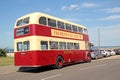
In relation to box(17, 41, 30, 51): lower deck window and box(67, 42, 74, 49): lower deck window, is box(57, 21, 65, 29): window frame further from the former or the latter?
box(17, 41, 30, 51): lower deck window

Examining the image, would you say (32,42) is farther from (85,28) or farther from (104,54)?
(104,54)

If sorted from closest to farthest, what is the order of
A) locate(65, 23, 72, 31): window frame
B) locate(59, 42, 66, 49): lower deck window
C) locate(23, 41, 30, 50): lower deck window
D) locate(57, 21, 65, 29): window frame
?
locate(23, 41, 30, 50): lower deck window, locate(57, 21, 65, 29): window frame, locate(59, 42, 66, 49): lower deck window, locate(65, 23, 72, 31): window frame

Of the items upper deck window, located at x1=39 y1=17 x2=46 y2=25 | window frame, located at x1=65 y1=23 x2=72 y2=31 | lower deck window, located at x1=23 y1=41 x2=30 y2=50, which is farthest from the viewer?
window frame, located at x1=65 y1=23 x2=72 y2=31

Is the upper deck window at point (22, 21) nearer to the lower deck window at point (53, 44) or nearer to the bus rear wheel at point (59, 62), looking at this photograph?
the lower deck window at point (53, 44)

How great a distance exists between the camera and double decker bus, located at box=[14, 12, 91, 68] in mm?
18828

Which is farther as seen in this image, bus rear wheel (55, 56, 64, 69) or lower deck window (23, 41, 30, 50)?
bus rear wheel (55, 56, 64, 69)

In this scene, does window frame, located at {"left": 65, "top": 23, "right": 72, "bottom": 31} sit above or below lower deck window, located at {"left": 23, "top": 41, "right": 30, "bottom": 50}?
above

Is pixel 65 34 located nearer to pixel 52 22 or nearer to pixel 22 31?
pixel 52 22

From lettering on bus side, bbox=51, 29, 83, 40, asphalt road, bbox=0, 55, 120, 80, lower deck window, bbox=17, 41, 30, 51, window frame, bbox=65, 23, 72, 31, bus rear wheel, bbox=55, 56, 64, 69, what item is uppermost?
window frame, bbox=65, 23, 72, 31

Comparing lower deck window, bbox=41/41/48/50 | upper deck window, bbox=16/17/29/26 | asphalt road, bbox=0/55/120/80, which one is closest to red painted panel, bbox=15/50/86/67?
lower deck window, bbox=41/41/48/50

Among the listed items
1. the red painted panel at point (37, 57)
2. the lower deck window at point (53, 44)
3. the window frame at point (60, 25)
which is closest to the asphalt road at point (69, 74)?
the red painted panel at point (37, 57)

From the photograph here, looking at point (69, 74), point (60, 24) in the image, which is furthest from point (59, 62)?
point (69, 74)

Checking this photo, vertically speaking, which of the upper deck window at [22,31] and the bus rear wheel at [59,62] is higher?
the upper deck window at [22,31]

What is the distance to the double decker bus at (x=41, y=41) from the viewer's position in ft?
61.8
